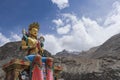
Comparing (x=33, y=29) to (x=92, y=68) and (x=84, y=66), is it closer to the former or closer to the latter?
(x=92, y=68)

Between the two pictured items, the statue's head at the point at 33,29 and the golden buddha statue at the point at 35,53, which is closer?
the golden buddha statue at the point at 35,53

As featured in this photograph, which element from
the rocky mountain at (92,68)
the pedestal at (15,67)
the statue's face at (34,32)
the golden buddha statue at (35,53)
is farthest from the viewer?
the rocky mountain at (92,68)

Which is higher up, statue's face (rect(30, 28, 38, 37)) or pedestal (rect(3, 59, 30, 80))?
statue's face (rect(30, 28, 38, 37))

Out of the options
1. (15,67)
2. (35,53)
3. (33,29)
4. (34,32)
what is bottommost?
(15,67)

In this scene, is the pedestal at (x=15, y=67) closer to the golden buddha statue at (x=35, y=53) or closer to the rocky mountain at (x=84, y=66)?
the golden buddha statue at (x=35, y=53)

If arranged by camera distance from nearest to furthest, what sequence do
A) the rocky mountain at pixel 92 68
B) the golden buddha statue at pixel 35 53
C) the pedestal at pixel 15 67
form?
the pedestal at pixel 15 67
the golden buddha statue at pixel 35 53
the rocky mountain at pixel 92 68

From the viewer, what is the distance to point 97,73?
28094mm

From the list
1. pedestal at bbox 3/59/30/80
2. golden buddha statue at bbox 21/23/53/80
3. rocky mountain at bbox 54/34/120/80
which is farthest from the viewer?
rocky mountain at bbox 54/34/120/80

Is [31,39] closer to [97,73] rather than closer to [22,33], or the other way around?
[22,33]

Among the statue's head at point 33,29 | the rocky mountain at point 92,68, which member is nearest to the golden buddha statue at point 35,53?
the statue's head at point 33,29

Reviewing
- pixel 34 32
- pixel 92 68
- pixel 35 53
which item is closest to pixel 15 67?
pixel 35 53

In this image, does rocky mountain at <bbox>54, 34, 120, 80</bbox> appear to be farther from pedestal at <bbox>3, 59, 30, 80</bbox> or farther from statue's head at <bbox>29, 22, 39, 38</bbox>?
pedestal at <bbox>3, 59, 30, 80</bbox>

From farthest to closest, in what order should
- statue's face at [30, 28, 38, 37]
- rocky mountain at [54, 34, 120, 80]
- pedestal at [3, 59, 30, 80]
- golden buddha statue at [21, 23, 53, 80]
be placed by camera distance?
rocky mountain at [54, 34, 120, 80] < statue's face at [30, 28, 38, 37] < golden buddha statue at [21, 23, 53, 80] < pedestal at [3, 59, 30, 80]

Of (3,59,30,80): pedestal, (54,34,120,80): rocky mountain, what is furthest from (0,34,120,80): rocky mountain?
(3,59,30,80): pedestal
